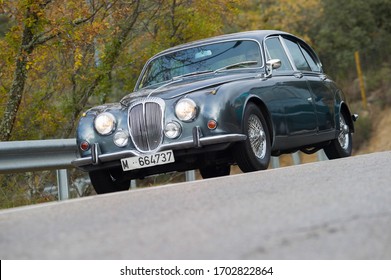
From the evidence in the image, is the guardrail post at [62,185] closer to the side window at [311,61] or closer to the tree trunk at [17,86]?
the tree trunk at [17,86]

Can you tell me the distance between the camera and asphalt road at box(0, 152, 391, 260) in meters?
4.28

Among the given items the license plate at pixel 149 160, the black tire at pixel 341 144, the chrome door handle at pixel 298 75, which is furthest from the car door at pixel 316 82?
the license plate at pixel 149 160

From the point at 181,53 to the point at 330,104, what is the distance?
223 cm

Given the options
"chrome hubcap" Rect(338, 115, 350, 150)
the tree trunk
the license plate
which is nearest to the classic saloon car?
the license plate

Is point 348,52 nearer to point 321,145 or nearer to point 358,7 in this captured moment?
point 358,7

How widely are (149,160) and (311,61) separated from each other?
422 cm

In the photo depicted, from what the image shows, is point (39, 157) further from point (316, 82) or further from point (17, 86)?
point (17, 86)

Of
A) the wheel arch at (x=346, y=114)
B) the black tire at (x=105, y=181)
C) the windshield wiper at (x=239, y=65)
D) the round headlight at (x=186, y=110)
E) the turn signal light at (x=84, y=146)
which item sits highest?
the windshield wiper at (x=239, y=65)

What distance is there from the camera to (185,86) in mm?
9758

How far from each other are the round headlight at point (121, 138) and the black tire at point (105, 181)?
0.54 metres

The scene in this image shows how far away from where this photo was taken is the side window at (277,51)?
1136 cm

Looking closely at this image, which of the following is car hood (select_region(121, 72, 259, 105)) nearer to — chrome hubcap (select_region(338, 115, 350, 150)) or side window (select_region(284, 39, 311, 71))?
side window (select_region(284, 39, 311, 71))
